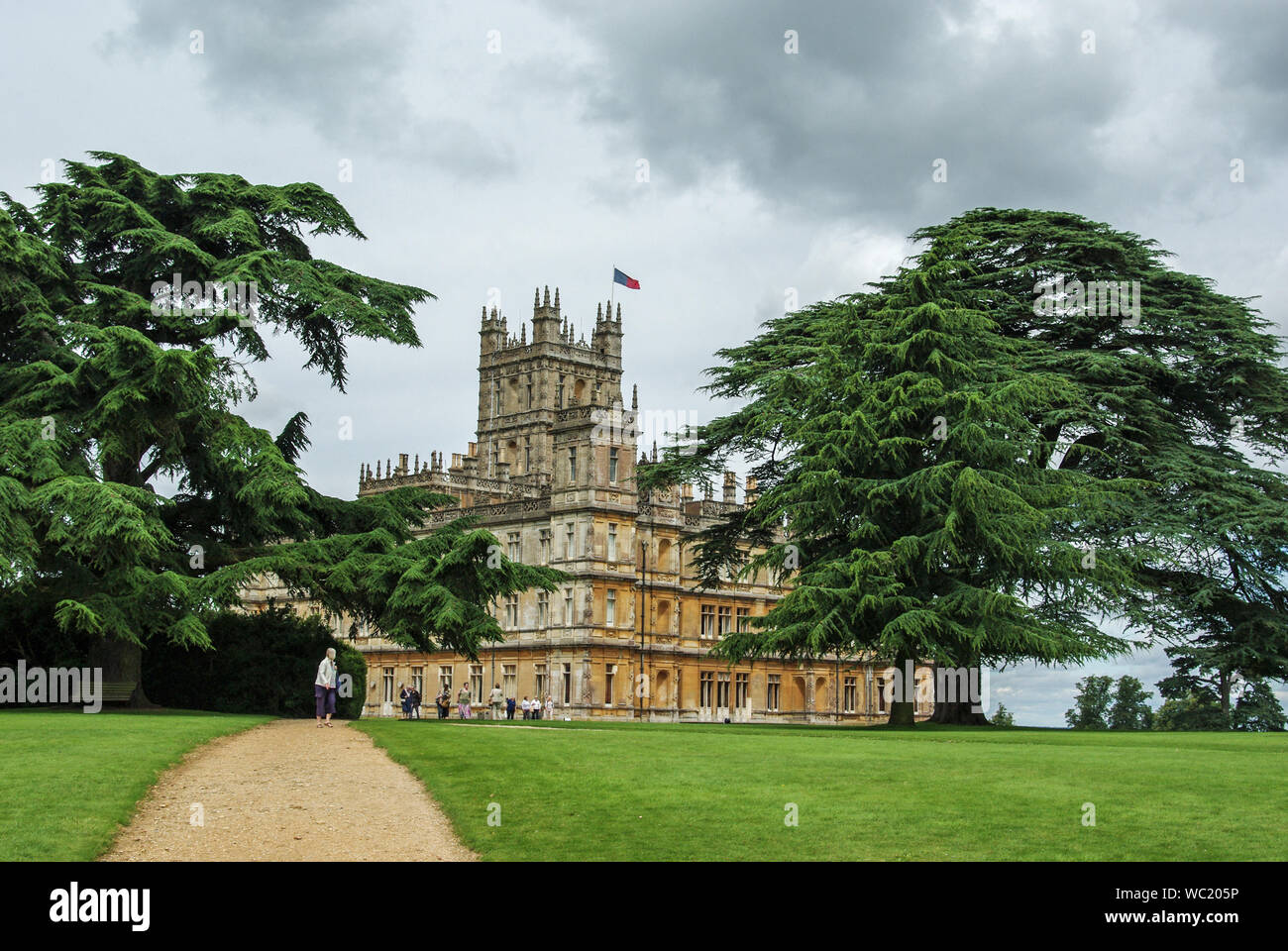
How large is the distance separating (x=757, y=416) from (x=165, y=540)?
1477 centimetres

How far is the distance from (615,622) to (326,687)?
131 ft

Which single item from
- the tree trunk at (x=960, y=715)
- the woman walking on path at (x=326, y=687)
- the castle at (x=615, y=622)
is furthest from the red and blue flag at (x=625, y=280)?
the woman walking on path at (x=326, y=687)

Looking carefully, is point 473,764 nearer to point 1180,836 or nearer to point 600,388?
point 1180,836

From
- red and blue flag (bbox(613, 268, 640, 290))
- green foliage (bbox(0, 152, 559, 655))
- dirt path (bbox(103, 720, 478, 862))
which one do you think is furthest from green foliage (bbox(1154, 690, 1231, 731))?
red and blue flag (bbox(613, 268, 640, 290))

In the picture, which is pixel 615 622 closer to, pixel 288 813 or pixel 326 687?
pixel 326 687

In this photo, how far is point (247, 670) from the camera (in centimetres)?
3291

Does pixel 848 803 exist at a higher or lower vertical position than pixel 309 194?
lower

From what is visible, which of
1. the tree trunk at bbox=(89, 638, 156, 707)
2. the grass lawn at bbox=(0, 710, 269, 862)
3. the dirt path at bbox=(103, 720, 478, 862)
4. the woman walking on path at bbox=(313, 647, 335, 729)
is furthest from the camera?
the tree trunk at bbox=(89, 638, 156, 707)

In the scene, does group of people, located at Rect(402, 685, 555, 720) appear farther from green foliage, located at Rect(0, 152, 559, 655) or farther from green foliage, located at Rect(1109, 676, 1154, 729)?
green foliage, located at Rect(1109, 676, 1154, 729)

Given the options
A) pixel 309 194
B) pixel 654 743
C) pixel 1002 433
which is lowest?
pixel 654 743

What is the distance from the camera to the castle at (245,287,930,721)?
64188 millimetres

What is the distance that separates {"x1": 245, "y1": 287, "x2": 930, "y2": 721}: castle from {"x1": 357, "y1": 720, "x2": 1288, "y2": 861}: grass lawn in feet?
134

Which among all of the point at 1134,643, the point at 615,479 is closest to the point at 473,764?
the point at 1134,643
